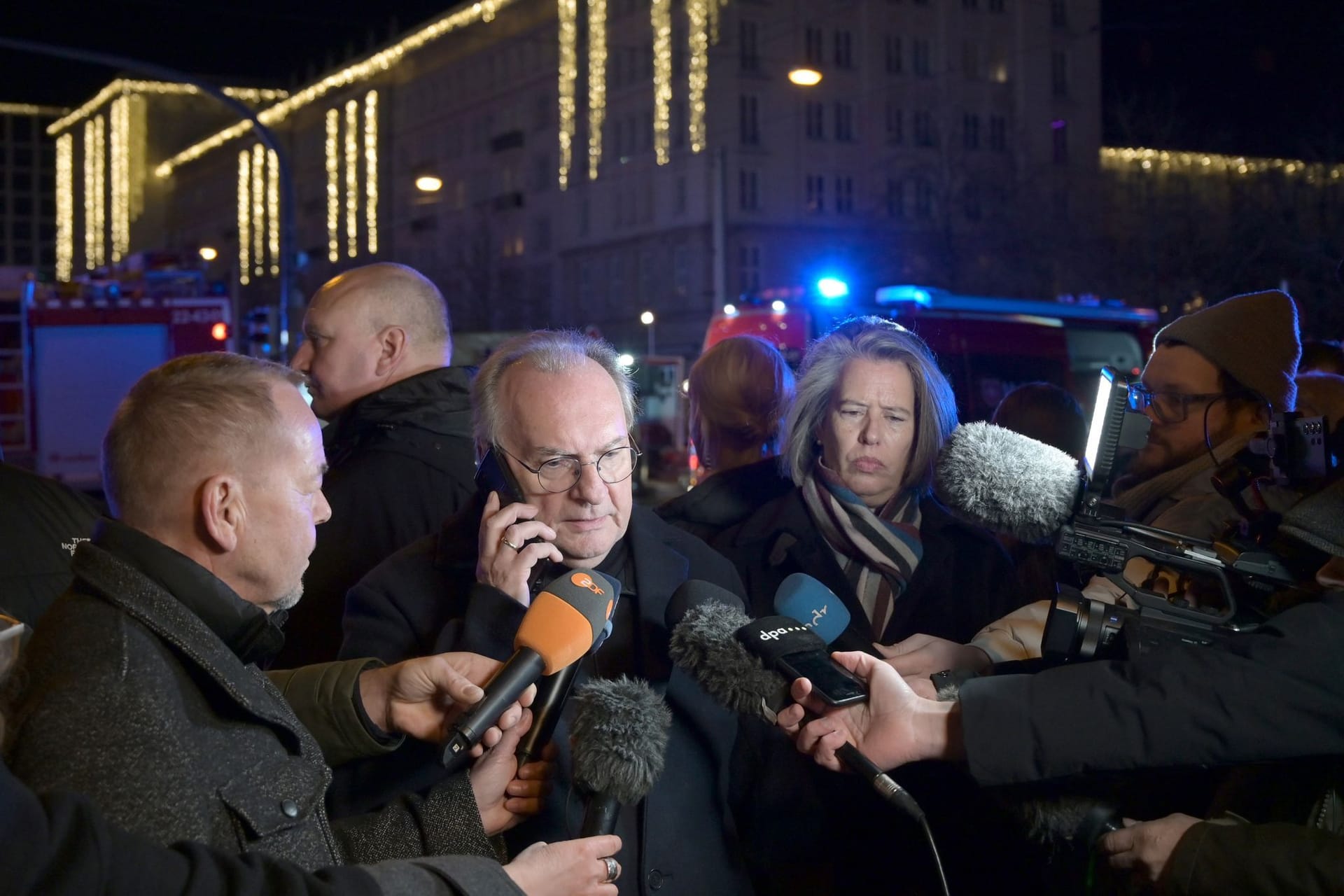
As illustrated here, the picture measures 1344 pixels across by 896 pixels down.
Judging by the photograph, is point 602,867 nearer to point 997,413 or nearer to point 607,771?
point 607,771

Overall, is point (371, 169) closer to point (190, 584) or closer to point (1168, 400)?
point (1168, 400)

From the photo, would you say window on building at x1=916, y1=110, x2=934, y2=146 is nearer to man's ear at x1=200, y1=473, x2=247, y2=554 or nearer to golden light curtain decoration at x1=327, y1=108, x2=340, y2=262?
golden light curtain decoration at x1=327, y1=108, x2=340, y2=262

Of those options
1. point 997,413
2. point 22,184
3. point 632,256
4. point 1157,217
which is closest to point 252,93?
point 22,184

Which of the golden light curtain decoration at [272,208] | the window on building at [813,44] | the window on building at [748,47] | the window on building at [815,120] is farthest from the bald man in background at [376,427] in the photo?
the golden light curtain decoration at [272,208]

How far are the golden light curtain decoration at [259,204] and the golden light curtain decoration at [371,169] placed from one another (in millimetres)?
9419

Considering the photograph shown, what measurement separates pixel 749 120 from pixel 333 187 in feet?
106

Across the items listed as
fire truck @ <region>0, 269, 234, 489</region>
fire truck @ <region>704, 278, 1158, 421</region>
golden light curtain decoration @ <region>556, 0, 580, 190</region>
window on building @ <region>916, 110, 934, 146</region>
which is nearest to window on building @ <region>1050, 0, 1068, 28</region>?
window on building @ <region>916, 110, 934, 146</region>

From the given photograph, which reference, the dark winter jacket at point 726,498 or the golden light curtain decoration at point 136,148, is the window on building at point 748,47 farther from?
the golden light curtain decoration at point 136,148

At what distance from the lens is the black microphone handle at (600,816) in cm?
221

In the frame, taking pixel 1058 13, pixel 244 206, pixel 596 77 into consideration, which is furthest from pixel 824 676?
pixel 244 206

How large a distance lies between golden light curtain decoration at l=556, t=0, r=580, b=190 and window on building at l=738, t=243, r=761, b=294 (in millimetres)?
12340

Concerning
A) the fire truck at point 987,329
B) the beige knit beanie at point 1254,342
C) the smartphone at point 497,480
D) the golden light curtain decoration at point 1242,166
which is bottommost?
the smartphone at point 497,480

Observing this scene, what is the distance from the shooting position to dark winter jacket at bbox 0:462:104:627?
3.58 meters

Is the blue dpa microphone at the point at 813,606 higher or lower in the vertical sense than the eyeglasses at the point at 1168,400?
lower
